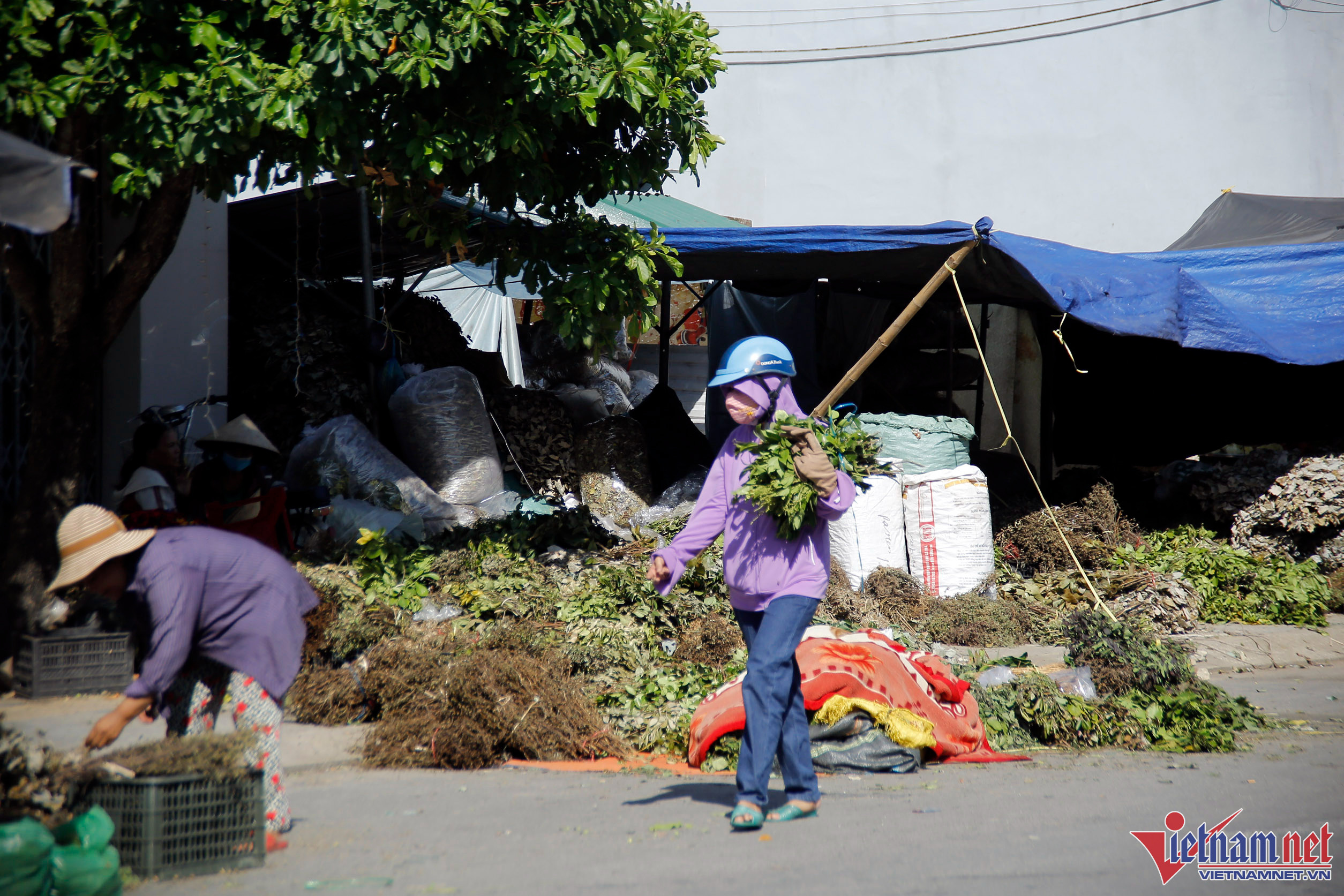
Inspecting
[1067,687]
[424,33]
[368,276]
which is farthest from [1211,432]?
[424,33]

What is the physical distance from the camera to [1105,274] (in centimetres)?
736

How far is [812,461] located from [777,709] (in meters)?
0.90

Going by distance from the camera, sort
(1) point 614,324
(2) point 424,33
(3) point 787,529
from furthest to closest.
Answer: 1. (1) point 614,324
2. (2) point 424,33
3. (3) point 787,529

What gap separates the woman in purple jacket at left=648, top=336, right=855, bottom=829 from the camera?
3.66 meters

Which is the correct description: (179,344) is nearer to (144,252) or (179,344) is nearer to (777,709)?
(144,252)

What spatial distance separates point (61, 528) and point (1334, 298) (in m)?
9.83

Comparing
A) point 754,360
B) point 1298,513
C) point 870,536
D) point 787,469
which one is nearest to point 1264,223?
point 1298,513

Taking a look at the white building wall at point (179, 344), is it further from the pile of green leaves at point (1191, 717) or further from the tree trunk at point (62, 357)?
the pile of green leaves at point (1191, 717)

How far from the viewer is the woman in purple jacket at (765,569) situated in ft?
12.0

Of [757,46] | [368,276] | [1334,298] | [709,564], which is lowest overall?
[709,564]

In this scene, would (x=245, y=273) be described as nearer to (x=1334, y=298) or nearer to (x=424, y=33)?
(x=424, y=33)

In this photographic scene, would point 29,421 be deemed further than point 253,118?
Yes

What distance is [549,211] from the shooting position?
6.35 metres

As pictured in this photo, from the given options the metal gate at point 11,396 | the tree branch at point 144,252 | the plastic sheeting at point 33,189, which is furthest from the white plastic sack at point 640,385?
the plastic sheeting at point 33,189
